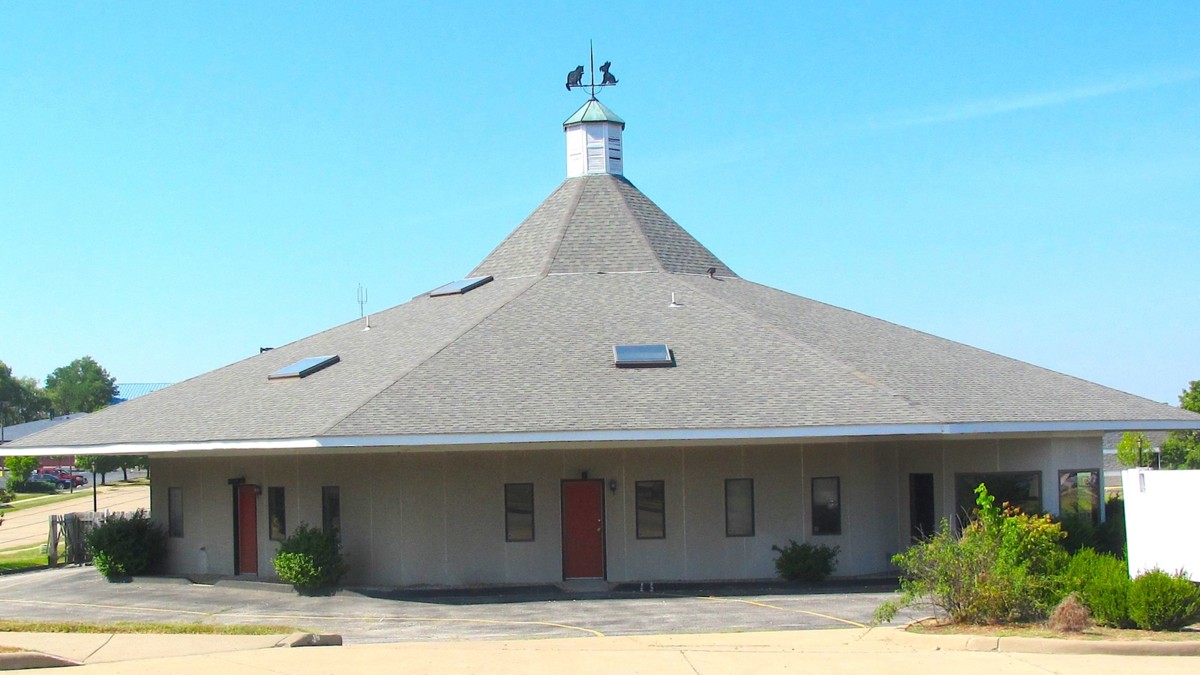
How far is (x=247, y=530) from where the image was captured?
28016 millimetres

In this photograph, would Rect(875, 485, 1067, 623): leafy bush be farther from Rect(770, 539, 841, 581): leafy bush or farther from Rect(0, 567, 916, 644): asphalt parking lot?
Rect(770, 539, 841, 581): leafy bush

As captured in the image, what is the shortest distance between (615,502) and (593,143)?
1426cm

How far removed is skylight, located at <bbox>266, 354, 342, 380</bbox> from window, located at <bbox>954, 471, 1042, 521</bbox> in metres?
13.7

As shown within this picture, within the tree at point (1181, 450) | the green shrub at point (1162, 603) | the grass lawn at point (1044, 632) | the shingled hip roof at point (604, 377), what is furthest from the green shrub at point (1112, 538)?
the tree at point (1181, 450)

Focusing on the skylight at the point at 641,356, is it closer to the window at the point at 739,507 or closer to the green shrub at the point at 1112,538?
the window at the point at 739,507

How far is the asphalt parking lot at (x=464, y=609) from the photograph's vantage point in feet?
63.8

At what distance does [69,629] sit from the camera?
17.9m

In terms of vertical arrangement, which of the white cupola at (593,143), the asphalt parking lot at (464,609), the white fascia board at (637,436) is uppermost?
the white cupola at (593,143)

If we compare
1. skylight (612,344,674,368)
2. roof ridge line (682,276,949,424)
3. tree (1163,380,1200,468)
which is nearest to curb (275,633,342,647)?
skylight (612,344,674,368)

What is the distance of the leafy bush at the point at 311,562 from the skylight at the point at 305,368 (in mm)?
4301

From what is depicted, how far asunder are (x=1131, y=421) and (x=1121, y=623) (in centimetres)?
1057

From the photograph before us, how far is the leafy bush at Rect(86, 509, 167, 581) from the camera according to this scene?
28531mm

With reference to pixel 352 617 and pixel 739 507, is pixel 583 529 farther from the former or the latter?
pixel 352 617

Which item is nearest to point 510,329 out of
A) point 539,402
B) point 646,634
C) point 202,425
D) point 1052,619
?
point 539,402
